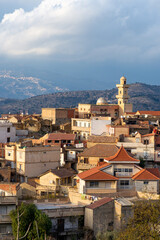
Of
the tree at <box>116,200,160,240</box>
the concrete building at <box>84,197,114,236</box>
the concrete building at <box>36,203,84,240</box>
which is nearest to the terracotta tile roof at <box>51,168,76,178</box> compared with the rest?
the concrete building at <box>36,203,84,240</box>

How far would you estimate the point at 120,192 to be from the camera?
38938 millimetres

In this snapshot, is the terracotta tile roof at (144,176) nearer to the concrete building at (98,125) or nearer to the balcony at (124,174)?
the balcony at (124,174)

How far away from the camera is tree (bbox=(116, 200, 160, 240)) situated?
2708cm

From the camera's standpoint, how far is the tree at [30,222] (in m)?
31.4

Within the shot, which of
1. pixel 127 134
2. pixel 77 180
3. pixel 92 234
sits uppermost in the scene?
pixel 127 134

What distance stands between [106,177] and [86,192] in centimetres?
196

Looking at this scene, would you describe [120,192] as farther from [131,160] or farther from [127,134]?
[127,134]

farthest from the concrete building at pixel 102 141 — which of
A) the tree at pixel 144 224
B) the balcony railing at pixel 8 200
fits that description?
the tree at pixel 144 224

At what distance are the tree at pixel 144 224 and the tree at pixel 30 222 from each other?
5258mm

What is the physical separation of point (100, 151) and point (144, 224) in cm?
2002

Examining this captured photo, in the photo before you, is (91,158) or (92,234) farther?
(91,158)

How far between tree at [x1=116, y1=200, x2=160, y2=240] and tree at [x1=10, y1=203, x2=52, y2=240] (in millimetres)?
5258

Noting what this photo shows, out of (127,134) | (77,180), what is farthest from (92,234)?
(127,134)

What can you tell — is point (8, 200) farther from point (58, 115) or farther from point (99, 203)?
point (58, 115)
